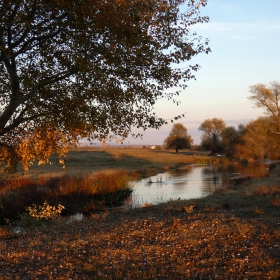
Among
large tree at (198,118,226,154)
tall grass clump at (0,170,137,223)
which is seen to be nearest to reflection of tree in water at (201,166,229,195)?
tall grass clump at (0,170,137,223)

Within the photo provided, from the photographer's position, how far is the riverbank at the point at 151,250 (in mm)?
6809

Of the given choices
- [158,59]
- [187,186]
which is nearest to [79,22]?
[158,59]

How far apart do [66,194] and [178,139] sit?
2953 inches

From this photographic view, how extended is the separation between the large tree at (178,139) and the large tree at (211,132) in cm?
412

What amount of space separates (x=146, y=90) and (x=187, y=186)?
2238 cm

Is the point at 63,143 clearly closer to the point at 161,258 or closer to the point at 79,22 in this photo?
the point at 79,22

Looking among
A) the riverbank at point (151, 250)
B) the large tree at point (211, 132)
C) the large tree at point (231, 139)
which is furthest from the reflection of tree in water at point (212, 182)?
the large tree at point (211, 132)

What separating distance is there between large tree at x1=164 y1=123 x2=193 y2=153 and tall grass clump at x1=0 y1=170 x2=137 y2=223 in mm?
69481

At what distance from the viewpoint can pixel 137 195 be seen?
83.1 feet

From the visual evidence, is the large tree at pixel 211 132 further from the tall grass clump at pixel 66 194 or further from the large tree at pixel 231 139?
the tall grass clump at pixel 66 194

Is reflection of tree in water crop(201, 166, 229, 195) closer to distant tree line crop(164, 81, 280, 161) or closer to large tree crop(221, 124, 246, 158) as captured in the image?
distant tree line crop(164, 81, 280, 161)

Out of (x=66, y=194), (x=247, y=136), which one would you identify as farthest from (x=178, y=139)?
(x=66, y=194)

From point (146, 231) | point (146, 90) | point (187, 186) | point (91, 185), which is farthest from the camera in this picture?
point (187, 186)

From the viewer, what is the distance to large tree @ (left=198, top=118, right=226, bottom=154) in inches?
3484
